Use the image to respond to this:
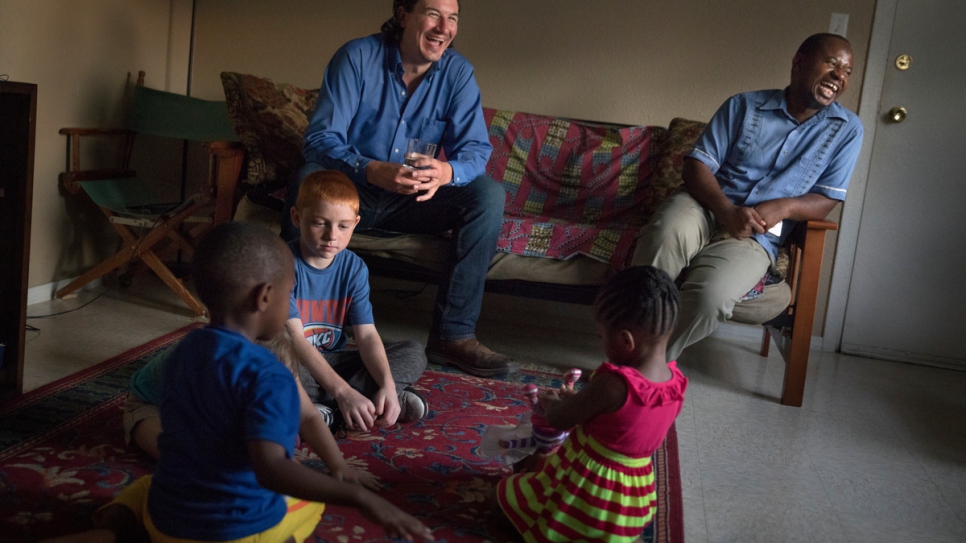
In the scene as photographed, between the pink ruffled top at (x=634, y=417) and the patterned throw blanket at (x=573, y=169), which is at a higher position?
the patterned throw blanket at (x=573, y=169)

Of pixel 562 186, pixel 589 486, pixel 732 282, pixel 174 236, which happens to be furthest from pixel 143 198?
pixel 589 486

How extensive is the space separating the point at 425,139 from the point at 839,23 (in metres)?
1.83

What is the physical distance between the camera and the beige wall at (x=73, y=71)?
9.20 ft

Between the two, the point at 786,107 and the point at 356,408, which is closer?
the point at 356,408

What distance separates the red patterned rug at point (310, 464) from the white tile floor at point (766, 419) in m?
0.14

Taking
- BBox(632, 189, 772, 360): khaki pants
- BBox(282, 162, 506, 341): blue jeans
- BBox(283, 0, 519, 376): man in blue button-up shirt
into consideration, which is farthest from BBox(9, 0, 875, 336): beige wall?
BBox(282, 162, 506, 341): blue jeans

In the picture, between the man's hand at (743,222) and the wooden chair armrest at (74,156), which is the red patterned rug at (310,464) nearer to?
the man's hand at (743,222)

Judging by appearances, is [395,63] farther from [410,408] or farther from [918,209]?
[918,209]

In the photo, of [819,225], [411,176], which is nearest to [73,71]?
[411,176]

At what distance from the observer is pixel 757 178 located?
272cm

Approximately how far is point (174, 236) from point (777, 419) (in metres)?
2.31

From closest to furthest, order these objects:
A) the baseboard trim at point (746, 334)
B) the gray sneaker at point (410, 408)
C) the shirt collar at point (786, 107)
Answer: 1. the gray sneaker at point (410, 408)
2. the shirt collar at point (786, 107)
3. the baseboard trim at point (746, 334)

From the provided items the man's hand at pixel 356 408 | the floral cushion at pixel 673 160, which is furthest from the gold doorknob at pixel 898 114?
the man's hand at pixel 356 408

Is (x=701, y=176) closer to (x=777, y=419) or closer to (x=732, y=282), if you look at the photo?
(x=732, y=282)
